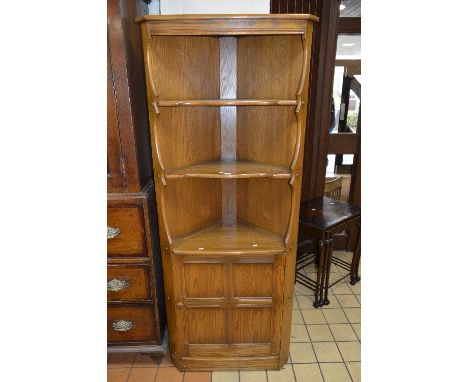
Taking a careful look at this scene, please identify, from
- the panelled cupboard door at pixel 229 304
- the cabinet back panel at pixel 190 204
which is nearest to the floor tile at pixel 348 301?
the panelled cupboard door at pixel 229 304

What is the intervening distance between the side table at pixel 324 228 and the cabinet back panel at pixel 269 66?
1028mm

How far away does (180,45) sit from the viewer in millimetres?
1588

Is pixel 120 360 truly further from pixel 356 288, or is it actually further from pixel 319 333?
pixel 356 288

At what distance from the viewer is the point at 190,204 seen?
1834 millimetres

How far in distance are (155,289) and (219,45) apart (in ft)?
4.30

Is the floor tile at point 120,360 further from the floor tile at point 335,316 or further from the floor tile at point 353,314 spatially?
the floor tile at point 353,314

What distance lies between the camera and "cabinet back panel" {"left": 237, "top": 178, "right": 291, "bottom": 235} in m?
1.75

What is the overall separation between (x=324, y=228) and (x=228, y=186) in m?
0.74

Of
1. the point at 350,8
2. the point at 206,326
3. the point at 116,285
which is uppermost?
the point at 350,8

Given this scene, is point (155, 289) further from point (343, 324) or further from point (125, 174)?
point (343, 324)

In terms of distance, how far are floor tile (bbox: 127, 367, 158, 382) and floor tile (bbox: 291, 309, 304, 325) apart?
96 cm

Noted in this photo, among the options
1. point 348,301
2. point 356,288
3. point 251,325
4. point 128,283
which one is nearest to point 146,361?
point 128,283

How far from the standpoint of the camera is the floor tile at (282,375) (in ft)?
6.13

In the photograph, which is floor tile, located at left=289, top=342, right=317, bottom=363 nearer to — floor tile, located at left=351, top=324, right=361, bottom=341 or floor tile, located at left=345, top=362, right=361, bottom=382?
floor tile, located at left=345, top=362, right=361, bottom=382
